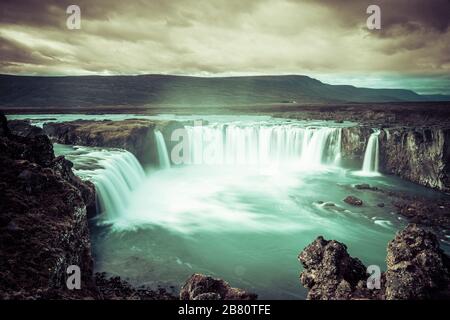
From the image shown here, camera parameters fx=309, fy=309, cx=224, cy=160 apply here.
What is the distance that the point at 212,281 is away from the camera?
714cm

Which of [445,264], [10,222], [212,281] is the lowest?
[212,281]

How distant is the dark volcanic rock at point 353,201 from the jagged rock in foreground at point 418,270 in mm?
15201

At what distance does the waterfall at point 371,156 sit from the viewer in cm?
3127

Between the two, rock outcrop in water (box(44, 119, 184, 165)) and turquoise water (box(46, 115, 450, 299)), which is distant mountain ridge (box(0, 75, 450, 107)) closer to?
rock outcrop in water (box(44, 119, 184, 165))

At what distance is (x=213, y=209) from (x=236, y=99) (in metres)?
172

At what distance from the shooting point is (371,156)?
1244 inches

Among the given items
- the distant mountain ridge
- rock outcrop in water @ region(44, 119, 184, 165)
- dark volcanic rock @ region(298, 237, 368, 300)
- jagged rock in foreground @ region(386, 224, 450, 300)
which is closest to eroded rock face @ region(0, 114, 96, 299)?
dark volcanic rock @ region(298, 237, 368, 300)

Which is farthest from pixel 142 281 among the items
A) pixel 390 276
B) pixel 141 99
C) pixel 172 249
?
pixel 141 99

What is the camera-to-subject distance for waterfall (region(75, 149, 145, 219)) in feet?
61.1

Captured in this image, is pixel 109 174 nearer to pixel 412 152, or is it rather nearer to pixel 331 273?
pixel 331 273

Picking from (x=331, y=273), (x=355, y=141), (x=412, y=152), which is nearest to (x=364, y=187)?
(x=412, y=152)

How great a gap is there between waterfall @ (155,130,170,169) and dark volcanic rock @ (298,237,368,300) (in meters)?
27.1

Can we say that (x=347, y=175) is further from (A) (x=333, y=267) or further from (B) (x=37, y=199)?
(B) (x=37, y=199)
